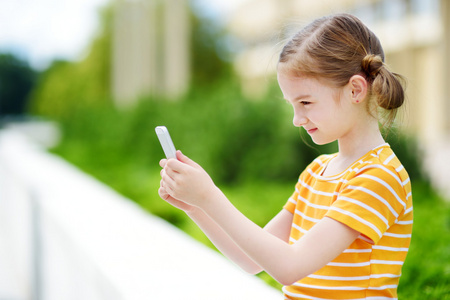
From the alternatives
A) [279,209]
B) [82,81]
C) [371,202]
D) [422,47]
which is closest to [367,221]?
[371,202]

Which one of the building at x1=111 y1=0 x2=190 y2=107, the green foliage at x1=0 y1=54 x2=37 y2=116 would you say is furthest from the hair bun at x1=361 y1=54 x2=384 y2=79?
the green foliage at x1=0 y1=54 x2=37 y2=116

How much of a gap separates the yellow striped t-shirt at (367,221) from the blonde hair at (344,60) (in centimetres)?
14

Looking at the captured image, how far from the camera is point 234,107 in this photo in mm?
7133

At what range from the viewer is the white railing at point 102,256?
2.08 metres

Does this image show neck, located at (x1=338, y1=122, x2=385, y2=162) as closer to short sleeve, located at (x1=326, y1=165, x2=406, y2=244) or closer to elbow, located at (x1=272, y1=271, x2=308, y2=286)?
short sleeve, located at (x1=326, y1=165, x2=406, y2=244)

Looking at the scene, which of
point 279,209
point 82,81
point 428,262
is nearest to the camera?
point 428,262

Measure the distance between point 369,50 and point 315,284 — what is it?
57 centimetres

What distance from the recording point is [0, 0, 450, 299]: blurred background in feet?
13.8

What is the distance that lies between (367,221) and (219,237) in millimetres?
441

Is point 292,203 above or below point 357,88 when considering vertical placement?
below

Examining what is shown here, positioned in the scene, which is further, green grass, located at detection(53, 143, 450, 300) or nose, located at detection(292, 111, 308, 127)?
green grass, located at detection(53, 143, 450, 300)

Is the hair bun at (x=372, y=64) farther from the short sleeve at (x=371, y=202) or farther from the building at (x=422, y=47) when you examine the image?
the building at (x=422, y=47)

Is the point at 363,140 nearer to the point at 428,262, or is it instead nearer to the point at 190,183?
the point at 190,183

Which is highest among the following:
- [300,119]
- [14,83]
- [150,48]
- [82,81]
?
[14,83]
